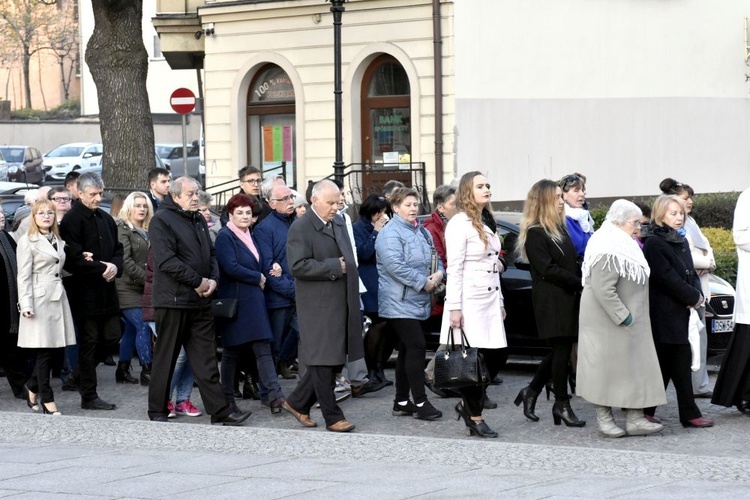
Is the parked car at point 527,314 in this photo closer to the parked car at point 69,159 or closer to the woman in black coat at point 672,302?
the woman in black coat at point 672,302

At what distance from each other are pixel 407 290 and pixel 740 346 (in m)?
2.62

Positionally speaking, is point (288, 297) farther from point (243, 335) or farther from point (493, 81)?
point (493, 81)

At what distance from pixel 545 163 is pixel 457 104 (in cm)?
247

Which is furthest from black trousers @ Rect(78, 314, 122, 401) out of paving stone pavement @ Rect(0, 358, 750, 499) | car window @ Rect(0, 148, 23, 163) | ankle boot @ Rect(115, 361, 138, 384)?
car window @ Rect(0, 148, 23, 163)

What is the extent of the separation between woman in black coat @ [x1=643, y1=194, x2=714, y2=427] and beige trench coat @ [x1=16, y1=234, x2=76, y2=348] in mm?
4798

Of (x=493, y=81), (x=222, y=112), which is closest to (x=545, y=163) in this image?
(x=493, y=81)

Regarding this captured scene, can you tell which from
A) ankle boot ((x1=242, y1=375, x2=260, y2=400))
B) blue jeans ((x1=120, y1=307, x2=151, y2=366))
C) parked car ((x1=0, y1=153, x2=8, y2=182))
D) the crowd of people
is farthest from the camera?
parked car ((x1=0, y1=153, x2=8, y2=182))

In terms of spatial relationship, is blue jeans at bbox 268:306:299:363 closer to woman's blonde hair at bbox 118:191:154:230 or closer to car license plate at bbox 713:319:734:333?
woman's blonde hair at bbox 118:191:154:230

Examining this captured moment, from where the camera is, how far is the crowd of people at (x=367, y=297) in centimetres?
1012

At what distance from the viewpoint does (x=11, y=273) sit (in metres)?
11.9

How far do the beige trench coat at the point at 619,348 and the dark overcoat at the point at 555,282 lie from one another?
1.39 feet

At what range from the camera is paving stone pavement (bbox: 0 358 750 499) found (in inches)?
303

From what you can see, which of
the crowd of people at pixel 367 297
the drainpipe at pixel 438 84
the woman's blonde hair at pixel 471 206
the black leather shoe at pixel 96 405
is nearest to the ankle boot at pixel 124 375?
the crowd of people at pixel 367 297

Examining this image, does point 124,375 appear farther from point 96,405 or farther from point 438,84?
point 438,84
